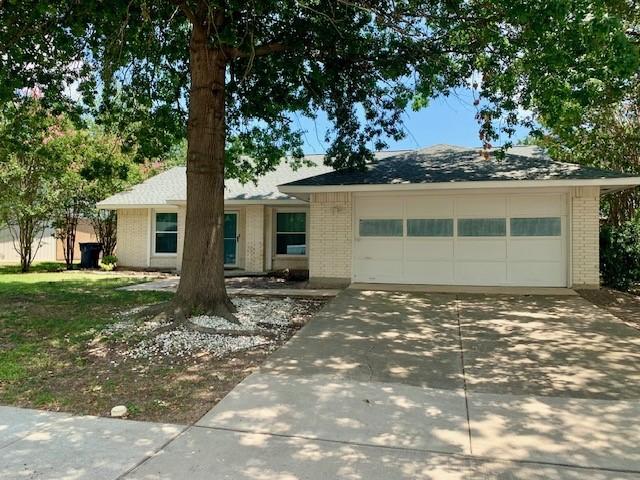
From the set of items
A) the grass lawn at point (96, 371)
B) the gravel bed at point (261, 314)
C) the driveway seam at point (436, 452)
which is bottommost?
the driveway seam at point (436, 452)

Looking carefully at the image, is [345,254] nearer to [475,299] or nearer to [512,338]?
[475,299]

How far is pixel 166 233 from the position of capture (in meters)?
17.3

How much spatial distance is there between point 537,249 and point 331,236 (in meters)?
5.03

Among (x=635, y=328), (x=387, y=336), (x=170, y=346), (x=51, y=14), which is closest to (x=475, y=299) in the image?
(x=635, y=328)

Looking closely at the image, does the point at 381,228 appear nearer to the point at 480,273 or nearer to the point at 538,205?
the point at 480,273

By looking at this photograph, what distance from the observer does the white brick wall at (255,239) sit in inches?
621

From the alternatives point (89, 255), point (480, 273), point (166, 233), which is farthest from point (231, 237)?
point (480, 273)

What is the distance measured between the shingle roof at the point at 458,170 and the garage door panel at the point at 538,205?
0.66 metres

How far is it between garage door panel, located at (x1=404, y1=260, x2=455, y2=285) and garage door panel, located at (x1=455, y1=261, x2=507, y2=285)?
0.64 ft

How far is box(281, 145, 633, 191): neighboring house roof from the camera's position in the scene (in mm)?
10493

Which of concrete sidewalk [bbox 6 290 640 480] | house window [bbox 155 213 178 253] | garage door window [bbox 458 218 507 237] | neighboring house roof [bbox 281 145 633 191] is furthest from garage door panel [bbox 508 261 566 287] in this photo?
house window [bbox 155 213 178 253]

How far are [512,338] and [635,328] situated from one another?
2.34 metres

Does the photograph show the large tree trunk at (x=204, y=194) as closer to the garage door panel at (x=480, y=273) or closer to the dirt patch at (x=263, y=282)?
the dirt patch at (x=263, y=282)

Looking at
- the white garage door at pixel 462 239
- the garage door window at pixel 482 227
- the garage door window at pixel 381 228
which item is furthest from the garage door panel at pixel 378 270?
the garage door window at pixel 482 227
